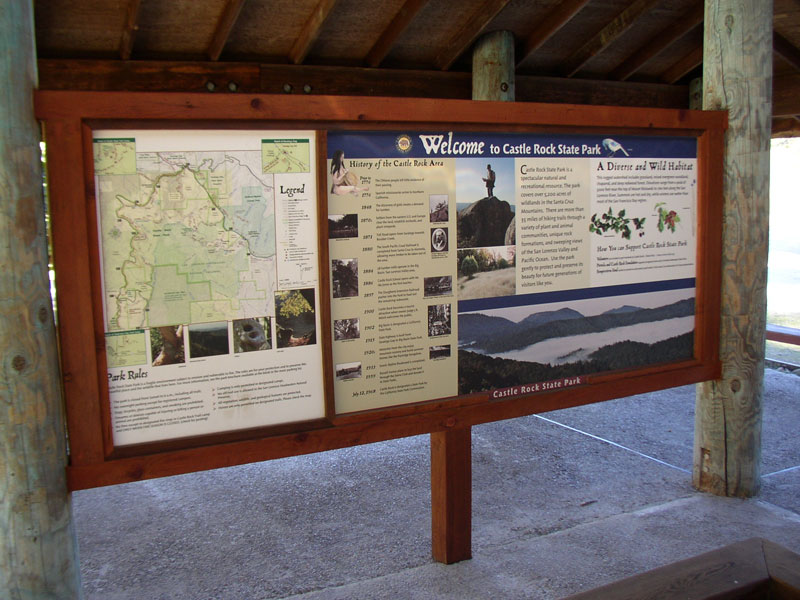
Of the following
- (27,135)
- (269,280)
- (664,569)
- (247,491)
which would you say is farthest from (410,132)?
(247,491)

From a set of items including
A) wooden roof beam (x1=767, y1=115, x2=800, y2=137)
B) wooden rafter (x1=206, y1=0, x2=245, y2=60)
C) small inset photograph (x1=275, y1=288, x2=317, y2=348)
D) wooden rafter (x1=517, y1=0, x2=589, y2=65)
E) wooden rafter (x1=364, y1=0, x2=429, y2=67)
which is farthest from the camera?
wooden roof beam (x1=767, y1=115, x2=800, y2=137)

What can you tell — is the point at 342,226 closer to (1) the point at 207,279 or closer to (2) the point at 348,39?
(1) the point at 207,279

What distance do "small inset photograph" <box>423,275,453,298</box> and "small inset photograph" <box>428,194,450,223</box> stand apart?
24cm

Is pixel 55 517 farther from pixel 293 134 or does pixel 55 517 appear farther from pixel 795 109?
pixel 795 109

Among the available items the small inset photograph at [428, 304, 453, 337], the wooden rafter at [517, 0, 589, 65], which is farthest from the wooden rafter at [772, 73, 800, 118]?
the small inset photograph at [428, 304, 453, 337]

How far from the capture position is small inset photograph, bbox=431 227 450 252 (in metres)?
2.95

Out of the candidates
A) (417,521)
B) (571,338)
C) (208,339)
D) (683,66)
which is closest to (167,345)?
(208,339)

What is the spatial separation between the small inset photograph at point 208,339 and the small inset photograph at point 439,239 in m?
0.91

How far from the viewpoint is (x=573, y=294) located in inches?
131

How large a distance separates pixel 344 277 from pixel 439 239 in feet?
1.46

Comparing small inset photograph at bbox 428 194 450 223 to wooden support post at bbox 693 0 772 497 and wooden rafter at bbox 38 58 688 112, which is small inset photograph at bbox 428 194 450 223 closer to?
wooden support post at bbox 693 0 772 497

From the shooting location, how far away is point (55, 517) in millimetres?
2377

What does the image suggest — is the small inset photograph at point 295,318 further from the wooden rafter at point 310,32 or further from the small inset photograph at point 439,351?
the wooden rafter at point 310,32

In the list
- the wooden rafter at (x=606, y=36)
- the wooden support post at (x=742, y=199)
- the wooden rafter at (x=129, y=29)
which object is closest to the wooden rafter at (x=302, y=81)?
the wooden rafter at (x=129, y=29)
